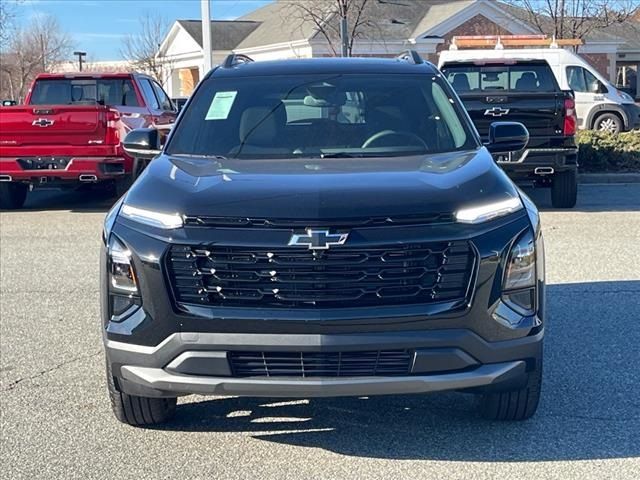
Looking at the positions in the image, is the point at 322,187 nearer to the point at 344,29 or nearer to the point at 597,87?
the point at 344,29

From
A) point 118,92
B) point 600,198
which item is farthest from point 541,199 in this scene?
point 118,92

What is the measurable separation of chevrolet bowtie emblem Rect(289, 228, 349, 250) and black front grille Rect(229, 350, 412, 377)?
46 centimetres

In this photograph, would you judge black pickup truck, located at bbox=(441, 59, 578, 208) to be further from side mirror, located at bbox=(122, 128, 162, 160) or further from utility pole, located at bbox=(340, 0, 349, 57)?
utility pole, located at bbox=(340, 0, 349, 57)

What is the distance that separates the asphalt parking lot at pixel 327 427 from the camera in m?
4.15

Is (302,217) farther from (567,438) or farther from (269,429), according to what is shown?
(567,438)

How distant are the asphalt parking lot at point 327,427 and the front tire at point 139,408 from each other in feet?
0.23

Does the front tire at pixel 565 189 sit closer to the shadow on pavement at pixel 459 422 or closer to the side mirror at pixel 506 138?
the side mirror at pixel 506 138

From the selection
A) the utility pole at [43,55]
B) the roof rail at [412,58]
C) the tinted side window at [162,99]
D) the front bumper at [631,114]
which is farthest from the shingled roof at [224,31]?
the roof rail at [412,58]

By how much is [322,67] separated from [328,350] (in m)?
2.63

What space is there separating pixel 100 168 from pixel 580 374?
26.3ft

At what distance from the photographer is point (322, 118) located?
17.8ft

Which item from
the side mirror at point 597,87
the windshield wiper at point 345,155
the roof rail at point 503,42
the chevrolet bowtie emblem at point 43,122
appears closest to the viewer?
the windshield wiper at point 345,155

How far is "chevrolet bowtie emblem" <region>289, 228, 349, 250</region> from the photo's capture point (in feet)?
12.5

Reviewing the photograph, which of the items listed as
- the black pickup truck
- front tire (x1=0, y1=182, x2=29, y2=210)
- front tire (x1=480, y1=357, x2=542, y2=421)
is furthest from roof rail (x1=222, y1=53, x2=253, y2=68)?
front tire (x1=0, y1=182, x2=29, y2=210)
